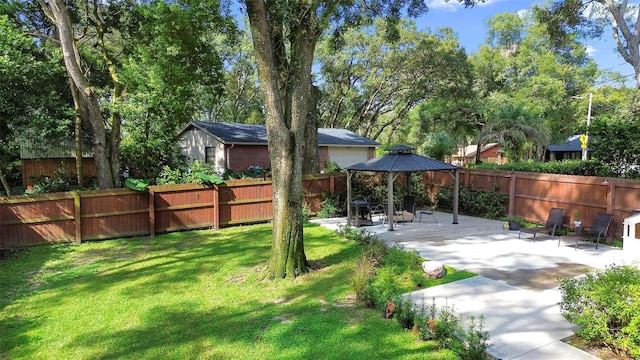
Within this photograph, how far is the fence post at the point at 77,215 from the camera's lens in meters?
9.94

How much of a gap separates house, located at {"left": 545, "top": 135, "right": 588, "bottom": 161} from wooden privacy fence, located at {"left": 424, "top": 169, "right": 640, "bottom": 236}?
27.2m

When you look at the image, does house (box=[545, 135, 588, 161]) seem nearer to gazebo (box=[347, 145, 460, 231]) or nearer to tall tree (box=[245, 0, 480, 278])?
gazebo (box=[347, 145, 460, 231])

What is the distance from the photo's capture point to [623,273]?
454cm

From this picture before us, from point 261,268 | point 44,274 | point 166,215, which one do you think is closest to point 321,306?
point 261,268

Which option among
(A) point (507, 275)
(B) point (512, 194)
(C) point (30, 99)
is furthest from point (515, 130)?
(C) point (30, 99)

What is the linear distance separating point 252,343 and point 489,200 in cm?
1062

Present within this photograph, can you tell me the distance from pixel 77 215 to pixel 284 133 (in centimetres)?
685

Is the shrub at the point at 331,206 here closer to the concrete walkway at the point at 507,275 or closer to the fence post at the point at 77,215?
the concrete walkway at the point at 507,275

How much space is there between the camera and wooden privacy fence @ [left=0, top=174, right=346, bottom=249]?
31.0 feet

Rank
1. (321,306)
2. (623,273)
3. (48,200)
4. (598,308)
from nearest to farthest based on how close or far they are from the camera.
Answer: (598,308) → (623,273) → (321,306) → (48,200)

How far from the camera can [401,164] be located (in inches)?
435

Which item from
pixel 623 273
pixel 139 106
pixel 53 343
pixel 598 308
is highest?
pixel 139 106

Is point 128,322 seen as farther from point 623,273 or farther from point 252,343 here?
point 623,273

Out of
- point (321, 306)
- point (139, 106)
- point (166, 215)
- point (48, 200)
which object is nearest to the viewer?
point (321, 306)
